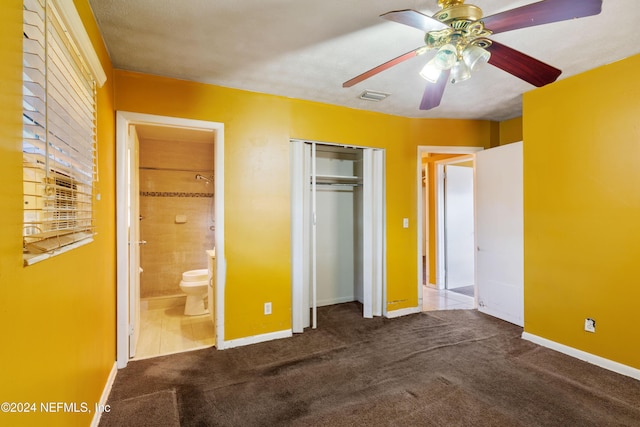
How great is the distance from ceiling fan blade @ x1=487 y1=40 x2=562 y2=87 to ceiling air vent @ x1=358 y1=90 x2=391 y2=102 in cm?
144

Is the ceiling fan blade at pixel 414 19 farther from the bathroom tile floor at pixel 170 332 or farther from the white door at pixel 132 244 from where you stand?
the bathroom tile floor at pixel 170 332

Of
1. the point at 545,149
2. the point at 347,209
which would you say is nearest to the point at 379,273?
the point at 347,209

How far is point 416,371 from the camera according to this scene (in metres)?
2.42

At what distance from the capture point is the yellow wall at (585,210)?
2.37 metres

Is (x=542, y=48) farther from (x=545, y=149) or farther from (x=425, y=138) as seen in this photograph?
(x=425, y=138)

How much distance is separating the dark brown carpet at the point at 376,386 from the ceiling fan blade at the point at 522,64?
203 centimetres

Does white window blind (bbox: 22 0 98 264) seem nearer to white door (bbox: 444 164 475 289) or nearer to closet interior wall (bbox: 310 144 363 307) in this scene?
closet interior wall (bbox: 310 144 363 307)

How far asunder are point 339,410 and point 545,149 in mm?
2925

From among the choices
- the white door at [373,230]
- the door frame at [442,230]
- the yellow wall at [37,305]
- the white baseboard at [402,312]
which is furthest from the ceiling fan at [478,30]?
the door frame at [442,230]

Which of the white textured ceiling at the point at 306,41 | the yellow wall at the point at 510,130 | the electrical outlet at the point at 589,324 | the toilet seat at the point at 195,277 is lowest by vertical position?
the electrical outlet at the point at 589,324

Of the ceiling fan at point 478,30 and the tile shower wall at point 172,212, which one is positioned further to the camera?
the tile shower wall at point 172,212

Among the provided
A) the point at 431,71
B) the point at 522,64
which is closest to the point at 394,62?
the point at 431,71

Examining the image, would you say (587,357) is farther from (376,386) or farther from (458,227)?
(458,227)

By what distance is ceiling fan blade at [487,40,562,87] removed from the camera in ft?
5.19
